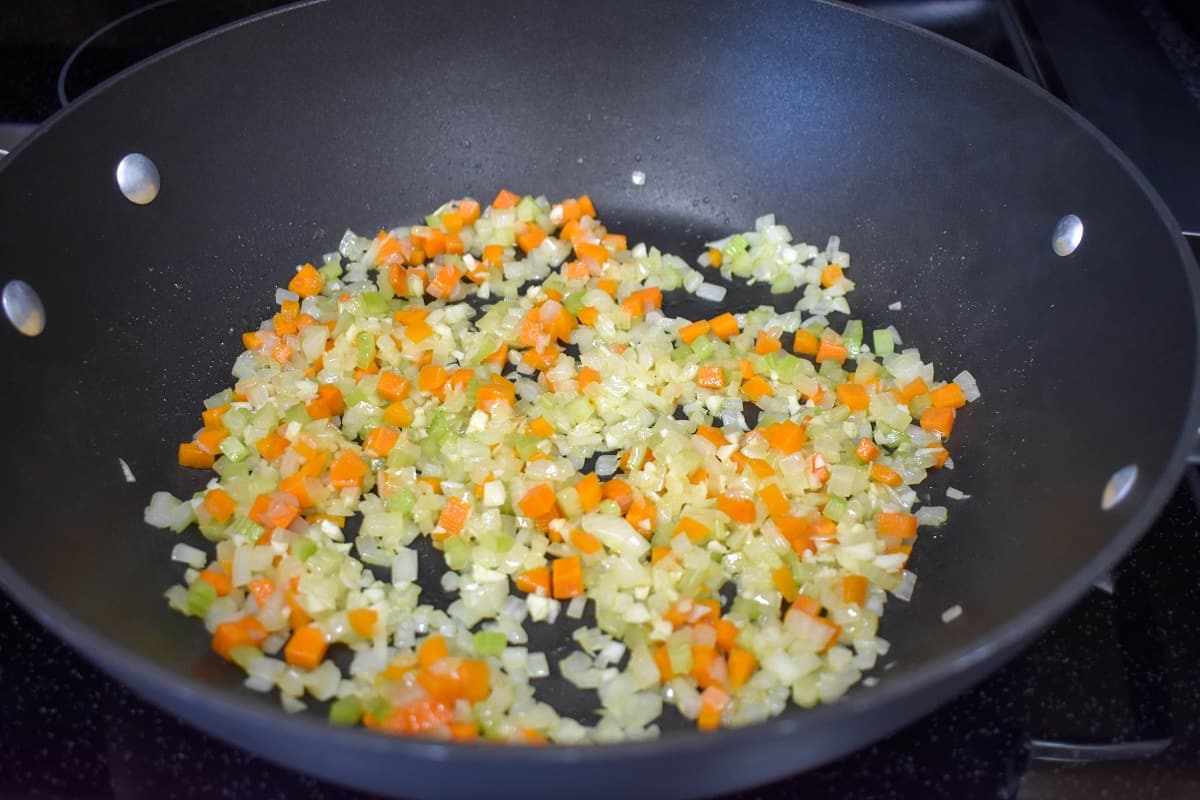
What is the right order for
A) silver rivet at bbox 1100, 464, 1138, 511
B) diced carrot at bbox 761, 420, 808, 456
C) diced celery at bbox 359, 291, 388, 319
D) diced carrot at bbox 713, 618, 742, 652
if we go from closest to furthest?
silver rivet at bbox 1100, 464, 1138, 511, diced carrot at bbox 713, 618, 742, 652, diced carrot at bbox 761, 420, 808, 456, diced celery at bbox 359, 291, 388, 319

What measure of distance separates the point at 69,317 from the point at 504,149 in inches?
31.5

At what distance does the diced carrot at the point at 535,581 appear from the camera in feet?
4.58

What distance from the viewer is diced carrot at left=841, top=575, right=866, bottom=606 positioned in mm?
1354

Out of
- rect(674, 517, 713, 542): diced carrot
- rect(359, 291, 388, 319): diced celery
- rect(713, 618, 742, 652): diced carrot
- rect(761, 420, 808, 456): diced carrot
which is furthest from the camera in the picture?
rect(359, 291, 388, 319): diced celery

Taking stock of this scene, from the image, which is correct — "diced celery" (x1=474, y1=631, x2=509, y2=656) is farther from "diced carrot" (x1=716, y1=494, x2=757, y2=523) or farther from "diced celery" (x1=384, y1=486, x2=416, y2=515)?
"diced carrot" (x1=716, y1=494, x2=757, y2=523)

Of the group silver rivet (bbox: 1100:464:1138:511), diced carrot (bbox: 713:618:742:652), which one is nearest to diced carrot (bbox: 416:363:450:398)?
diced carrot (bbox: 713:618:742:652)

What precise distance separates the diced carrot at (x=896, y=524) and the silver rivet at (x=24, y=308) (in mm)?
1170

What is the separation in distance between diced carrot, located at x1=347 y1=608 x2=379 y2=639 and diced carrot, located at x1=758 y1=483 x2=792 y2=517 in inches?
21.6

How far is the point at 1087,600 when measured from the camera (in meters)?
1.40

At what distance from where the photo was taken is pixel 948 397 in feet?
5.28

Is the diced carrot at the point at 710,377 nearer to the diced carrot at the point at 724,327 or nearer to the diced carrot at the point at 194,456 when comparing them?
the diced carrot at the point at 724,327

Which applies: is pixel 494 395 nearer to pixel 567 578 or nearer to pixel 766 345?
pixel 567 578

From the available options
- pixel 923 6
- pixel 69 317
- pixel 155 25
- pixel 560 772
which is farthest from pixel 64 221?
pixel 923 6

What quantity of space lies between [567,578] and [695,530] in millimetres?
184
